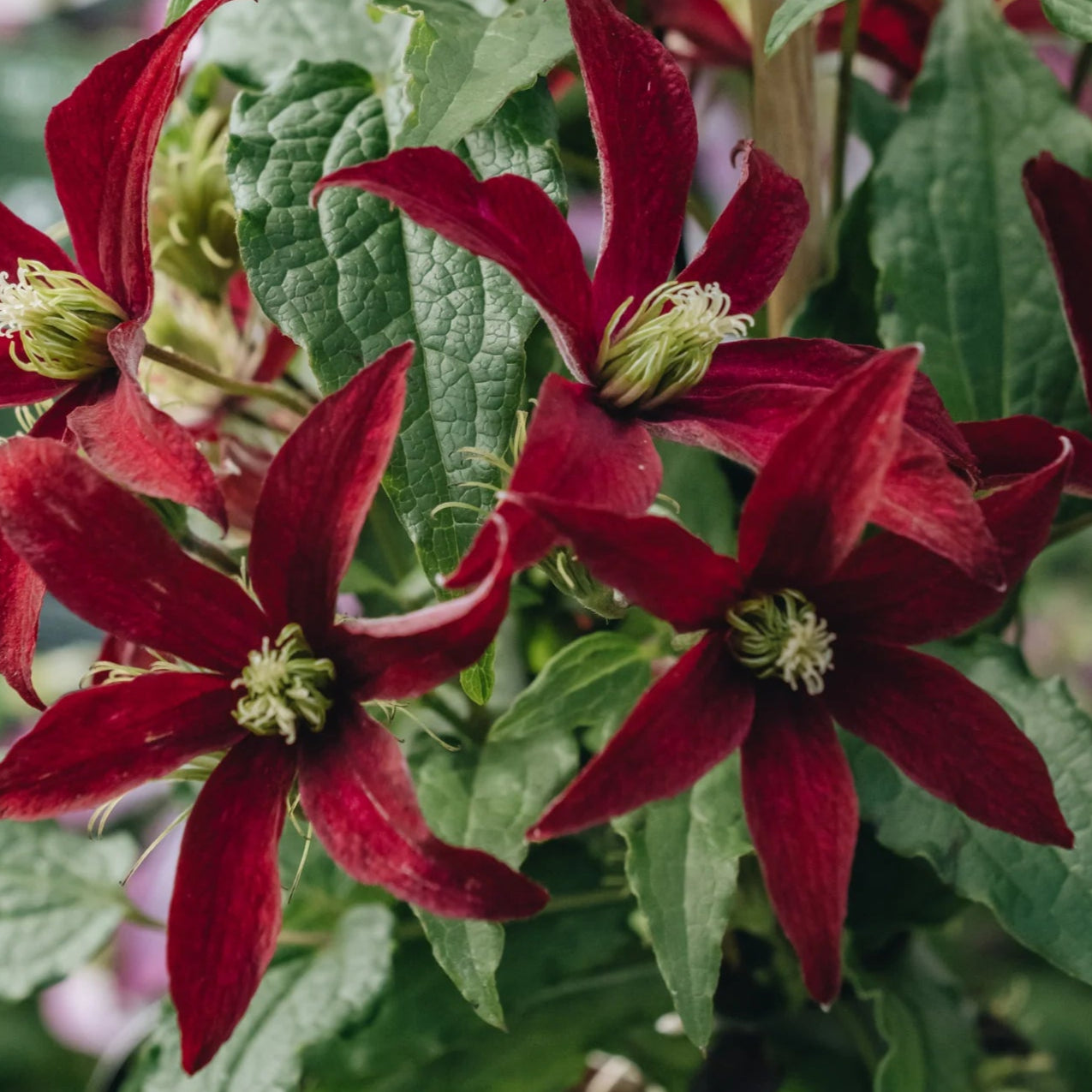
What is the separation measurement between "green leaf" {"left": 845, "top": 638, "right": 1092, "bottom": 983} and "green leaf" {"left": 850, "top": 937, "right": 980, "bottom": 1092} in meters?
0.11

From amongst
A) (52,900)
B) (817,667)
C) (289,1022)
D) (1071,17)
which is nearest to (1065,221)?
(1071,17)

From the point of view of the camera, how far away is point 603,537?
0.28 m

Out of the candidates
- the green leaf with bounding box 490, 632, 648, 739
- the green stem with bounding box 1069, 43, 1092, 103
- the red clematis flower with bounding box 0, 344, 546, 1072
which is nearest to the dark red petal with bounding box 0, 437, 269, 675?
the red clematis flower with bounding box 0, 344, 546, 1072

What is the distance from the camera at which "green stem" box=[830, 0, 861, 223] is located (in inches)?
18.4

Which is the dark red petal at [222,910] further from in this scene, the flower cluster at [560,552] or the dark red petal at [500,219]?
the dark red petal at [500,219]

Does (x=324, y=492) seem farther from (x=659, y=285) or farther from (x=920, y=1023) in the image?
(x=920, y=1023)

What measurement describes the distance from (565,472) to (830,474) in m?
0.06

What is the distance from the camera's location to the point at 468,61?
340mm

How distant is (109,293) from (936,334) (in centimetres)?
30

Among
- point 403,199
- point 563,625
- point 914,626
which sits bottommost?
point 563,625

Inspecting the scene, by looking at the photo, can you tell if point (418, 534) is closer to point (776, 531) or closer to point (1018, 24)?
point (776, 531)

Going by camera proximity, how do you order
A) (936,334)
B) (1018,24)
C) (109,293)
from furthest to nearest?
(1018,24) < (936,334) < (109,293)

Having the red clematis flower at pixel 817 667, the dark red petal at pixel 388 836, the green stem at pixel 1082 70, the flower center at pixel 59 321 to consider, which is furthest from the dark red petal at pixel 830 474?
the green stem at pixel 1082 70

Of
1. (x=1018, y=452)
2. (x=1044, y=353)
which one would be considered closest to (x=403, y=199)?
(x=1018, y=452)
